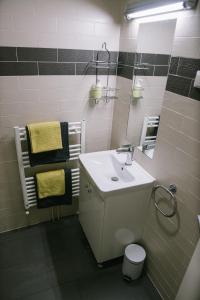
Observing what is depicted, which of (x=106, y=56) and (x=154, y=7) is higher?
(x=154, y=7)

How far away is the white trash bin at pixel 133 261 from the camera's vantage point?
173cm

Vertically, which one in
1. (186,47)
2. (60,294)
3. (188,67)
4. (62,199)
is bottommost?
(60,294)

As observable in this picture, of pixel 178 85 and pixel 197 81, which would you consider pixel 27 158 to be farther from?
pixel 197 81

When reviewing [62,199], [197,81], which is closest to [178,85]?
[197,81]

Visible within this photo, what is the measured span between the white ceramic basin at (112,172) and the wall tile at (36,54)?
85cm

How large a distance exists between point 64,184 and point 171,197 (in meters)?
1.03

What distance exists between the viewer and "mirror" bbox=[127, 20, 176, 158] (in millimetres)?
1421

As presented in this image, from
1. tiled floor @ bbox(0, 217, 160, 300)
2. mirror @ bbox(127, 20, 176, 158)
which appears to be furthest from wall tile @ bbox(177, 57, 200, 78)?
tiled floor @ bbox(0, 217, 160, 300)

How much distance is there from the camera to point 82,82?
1.91 metres

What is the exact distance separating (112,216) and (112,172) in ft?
1.27

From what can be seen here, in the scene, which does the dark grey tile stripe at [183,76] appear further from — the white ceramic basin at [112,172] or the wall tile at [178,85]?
the white ceramic basin at [112,172]

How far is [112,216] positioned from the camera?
1.65 meters

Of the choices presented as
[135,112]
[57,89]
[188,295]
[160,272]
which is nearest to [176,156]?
[135,112]

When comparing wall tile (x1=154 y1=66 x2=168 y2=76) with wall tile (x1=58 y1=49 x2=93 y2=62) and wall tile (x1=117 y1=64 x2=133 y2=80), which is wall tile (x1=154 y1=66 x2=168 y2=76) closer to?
A: wall tile (x1=117 y1=64 x2=133 y2=80)
